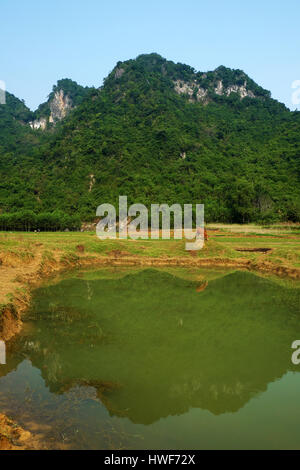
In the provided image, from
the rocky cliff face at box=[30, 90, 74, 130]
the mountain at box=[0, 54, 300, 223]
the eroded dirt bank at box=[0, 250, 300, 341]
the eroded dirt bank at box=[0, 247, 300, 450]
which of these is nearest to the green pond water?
the eroded dirt bank at box=[0, 247, 300, 450]

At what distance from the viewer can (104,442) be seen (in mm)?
7391

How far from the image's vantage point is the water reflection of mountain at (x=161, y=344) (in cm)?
948

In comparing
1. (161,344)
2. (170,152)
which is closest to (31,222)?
(161,344)

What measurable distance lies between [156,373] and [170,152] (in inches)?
3110

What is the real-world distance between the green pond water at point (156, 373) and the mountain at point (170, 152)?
40478mm

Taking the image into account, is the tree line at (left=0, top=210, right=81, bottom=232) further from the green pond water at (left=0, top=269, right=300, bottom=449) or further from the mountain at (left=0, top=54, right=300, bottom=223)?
the green pond water at (left=0, top=269, right=300, bottom=449)

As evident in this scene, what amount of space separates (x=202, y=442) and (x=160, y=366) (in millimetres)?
3412

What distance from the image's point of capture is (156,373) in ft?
34.3

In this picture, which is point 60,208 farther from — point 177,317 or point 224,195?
point 177,317

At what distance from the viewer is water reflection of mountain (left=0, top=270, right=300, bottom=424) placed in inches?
373

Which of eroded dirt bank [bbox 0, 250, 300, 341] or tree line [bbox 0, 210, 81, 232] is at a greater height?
tree line [bbox 0, 210, 81, 232]

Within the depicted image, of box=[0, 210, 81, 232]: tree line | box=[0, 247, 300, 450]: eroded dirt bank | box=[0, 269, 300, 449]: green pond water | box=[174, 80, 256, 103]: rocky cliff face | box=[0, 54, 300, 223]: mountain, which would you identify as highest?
box=[174, 80, 256, 103]: rocky cliff face

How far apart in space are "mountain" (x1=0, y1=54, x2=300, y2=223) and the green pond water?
40478 mm

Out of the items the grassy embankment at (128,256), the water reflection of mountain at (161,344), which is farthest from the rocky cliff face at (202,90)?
the water reflection of mountain at (161,344)
